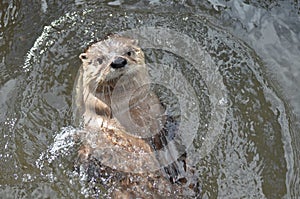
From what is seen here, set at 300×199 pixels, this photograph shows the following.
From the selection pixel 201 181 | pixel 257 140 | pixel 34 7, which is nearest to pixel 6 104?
pixel 34 7

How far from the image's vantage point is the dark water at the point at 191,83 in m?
4.14

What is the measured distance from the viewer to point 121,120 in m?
4.11

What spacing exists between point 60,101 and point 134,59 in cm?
87

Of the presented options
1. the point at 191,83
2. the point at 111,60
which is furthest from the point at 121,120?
the point at 191,83

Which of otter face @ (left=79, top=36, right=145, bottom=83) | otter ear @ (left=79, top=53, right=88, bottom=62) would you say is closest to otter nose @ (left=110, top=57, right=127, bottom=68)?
otter face @ (left=79, top=36, right=145, bottom=83)

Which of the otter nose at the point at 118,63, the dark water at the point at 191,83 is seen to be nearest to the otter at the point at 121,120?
the otter nose at the point at 118,63

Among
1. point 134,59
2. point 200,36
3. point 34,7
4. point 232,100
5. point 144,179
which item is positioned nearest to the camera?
point 144,179

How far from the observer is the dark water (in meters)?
4.14

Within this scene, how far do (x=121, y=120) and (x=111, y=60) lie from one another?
485 millimetres

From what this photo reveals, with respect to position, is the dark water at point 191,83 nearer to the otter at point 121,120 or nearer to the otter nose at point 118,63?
the otter at point 121,120

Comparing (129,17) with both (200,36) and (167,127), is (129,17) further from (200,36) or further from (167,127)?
(167,127)

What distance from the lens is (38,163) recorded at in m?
4.27

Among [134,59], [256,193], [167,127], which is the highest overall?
[134,59]

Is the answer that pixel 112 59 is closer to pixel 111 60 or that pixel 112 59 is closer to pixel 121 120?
pixel 111 60
